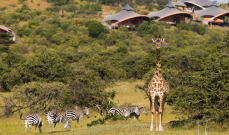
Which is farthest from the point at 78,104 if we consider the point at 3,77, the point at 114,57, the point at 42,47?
the point at 42,47

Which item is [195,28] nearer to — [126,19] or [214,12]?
[214,12]

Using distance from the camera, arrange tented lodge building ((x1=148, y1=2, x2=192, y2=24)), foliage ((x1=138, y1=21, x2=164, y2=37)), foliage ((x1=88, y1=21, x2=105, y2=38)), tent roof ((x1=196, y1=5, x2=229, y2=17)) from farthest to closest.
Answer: tent roof ((x1=196, y1=5, x2=229, y2=17))
tented lodge building ((x1=148, y1=2, x2=192, y2=24))
foliage ((x1=138, y1=21, x2=164, y2=37))
foliage ((x1=88, y1=21, x2=105, y2=38))

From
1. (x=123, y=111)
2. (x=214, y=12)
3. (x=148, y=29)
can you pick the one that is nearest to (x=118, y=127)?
(x=123, y=111)

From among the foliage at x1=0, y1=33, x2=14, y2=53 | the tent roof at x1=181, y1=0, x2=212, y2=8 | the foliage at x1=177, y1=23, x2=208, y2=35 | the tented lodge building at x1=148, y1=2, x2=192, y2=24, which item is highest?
the tent roof at x1=181, y1=0, x2=212, y2=8

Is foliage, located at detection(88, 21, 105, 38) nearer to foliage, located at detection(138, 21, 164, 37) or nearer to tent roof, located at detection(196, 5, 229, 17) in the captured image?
foliage, located at detection(138, 21, 164, 37)

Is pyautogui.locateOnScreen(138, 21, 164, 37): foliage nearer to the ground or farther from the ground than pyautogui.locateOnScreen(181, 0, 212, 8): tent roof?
nearer to the ground

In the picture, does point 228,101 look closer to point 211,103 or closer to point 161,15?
point 211,103

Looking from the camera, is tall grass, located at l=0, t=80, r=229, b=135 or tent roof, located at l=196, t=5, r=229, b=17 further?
tent roof, located at l=196, t=5, r=229, b=17

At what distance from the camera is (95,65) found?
92.2ft

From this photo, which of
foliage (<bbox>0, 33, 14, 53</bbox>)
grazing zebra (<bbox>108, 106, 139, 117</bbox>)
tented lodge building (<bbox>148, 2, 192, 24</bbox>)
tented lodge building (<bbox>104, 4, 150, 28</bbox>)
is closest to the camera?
grazing zebra (<bbox>108, 106, 139, 117</bbox>)

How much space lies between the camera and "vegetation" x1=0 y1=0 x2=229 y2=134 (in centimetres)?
1364

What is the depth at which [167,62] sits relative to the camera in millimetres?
31734

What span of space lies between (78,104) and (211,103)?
9.53 m

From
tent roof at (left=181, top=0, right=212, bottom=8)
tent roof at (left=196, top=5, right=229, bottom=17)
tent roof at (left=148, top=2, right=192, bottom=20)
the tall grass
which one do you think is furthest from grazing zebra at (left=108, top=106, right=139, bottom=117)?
tent roof at (left=181, top=0, right=212, bottom=8)
